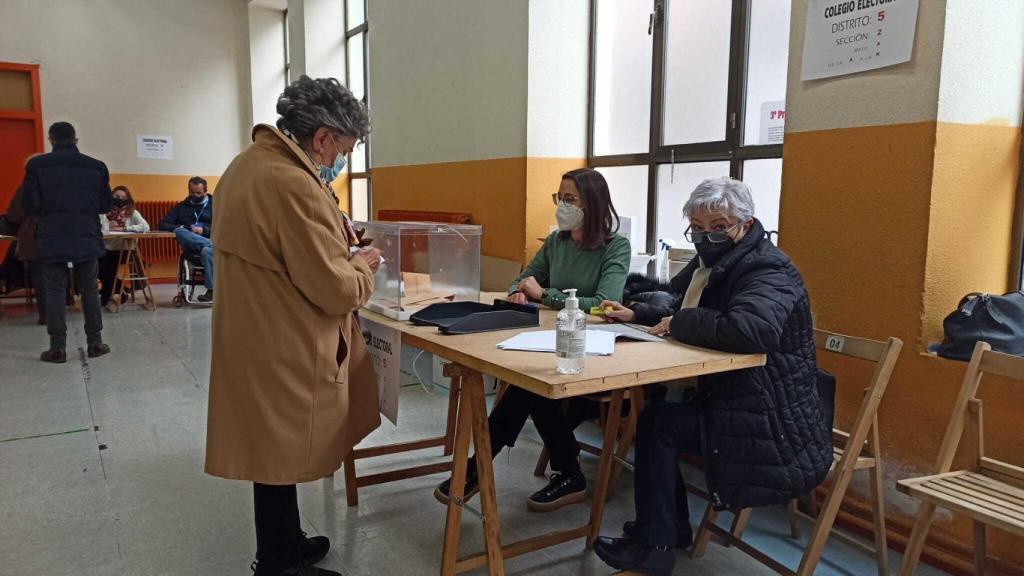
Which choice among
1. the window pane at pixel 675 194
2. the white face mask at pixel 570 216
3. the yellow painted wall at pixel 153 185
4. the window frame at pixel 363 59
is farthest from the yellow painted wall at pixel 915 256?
the yellow painted wall at pixel 153 185

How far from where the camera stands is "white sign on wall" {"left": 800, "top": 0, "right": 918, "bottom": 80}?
2334 millimetres

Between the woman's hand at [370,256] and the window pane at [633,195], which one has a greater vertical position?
the window pane at [633,195]

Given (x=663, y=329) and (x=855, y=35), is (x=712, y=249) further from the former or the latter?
(x=855, y=35)

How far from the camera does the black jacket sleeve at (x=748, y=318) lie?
1895mm

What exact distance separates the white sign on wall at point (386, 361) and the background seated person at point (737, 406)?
767 mm

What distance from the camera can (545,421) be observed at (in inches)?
108

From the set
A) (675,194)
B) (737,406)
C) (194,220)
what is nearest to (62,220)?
(194,220)

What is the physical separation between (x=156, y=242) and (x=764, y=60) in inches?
321

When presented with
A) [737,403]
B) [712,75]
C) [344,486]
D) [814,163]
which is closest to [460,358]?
[737,403]

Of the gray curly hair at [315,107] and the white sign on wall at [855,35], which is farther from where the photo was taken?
the white sign on wall at [855,35]

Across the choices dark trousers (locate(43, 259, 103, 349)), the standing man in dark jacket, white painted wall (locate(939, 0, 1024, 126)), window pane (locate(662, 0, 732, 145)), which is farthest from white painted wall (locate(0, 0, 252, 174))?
white painted wall (locate(939, 0, 1024, 126))

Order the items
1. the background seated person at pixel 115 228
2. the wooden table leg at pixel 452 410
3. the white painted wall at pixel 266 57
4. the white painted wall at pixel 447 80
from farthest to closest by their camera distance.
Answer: the white painted wall at pixel 266 57 < the background seated person at pixel 115 228 < the white painted wall at pixel 447 80 < the wooden table leg at pixel 452 410

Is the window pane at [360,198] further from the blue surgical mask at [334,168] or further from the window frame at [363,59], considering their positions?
the blue surgical mask at [334,168]

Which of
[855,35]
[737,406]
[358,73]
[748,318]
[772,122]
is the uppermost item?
[358,73]
